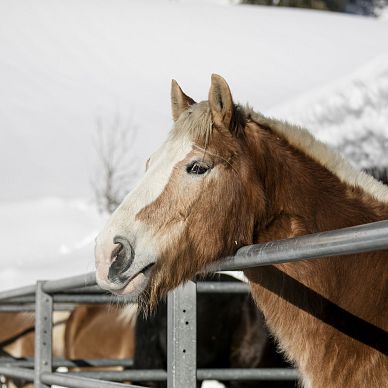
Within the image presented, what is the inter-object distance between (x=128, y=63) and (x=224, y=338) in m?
38.3

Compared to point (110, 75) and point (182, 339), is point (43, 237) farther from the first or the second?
point (182, 339)

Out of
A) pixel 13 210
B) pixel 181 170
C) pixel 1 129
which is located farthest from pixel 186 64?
pixel 181 170

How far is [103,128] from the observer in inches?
1455

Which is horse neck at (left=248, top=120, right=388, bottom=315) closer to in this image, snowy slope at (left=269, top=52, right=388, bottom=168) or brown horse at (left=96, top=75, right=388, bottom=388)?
brown horse at (left=96, top=75, right=388, bottom=388)

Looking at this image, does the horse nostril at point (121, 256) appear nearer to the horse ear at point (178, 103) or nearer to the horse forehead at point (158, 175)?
the horse forehead at point (158, 175)

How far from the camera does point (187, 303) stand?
3.18 m

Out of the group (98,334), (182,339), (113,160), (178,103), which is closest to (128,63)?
(113,160)

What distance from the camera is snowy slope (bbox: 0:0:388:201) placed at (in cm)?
3572

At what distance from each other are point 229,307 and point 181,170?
13.8ft

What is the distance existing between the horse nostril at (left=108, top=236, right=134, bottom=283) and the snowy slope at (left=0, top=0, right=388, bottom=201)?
28.3 metres

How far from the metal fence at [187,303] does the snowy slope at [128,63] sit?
26.3 metres

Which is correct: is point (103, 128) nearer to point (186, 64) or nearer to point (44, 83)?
point (44, 83)

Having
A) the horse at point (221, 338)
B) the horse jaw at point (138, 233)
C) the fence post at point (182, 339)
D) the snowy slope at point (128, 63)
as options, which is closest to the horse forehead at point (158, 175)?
the horse jaw at point (138, 233)

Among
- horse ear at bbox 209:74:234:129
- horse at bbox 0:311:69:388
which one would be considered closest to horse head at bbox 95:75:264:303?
horse ear at bbox 209:74:234:129
